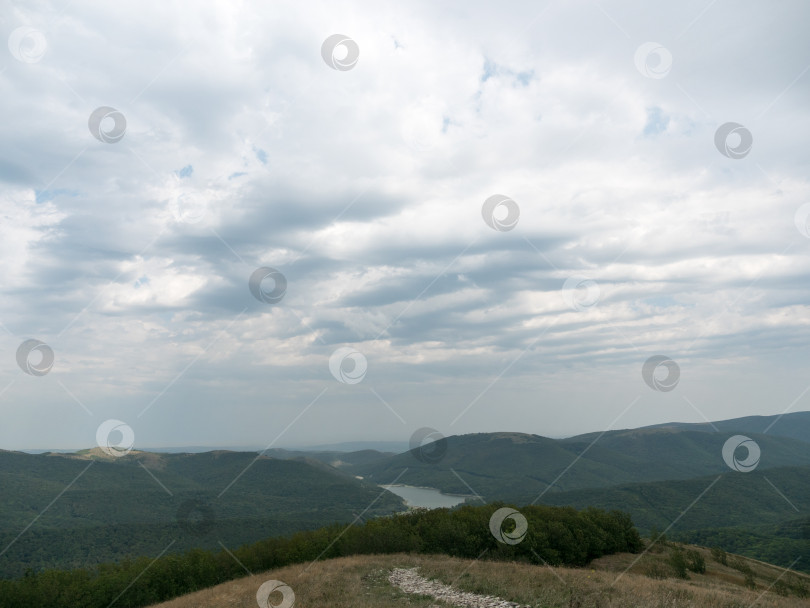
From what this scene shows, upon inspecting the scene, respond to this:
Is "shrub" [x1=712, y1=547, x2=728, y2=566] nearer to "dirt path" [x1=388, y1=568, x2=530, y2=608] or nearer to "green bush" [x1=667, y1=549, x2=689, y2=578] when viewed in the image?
"green bush" [x1=667, y1=549, x2=689, y2=578]

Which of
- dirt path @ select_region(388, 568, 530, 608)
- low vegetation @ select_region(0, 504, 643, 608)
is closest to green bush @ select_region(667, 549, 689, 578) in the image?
low vegetation @ select_region(0, 504, 643, 608)

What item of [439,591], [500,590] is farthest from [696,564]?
[439,591]

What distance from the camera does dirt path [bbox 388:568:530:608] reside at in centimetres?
2764

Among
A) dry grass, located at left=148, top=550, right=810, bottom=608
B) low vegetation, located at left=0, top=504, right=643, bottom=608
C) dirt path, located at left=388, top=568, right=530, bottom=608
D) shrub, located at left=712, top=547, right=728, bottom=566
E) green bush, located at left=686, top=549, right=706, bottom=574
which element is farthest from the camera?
shrub, located at left=712, top=547, right=728, bottom=566

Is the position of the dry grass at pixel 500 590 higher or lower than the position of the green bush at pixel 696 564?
higher

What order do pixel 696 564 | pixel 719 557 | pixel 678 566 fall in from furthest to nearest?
pixel 719 557 → pixel 696 564 → pixel 678 566

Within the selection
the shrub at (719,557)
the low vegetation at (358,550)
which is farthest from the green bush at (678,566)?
the shrub at (719,557)

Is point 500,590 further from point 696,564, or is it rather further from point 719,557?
point 719,557

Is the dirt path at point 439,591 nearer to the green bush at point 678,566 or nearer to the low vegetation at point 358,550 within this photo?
the low vegetation at point 358,550

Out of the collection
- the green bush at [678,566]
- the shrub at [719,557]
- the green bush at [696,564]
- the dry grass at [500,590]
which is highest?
the dry grass at [500,590]

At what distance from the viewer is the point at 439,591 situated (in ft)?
105

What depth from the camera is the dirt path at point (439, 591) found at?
27641 mm

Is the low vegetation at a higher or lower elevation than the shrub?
higher

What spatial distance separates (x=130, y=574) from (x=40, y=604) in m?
11.7
